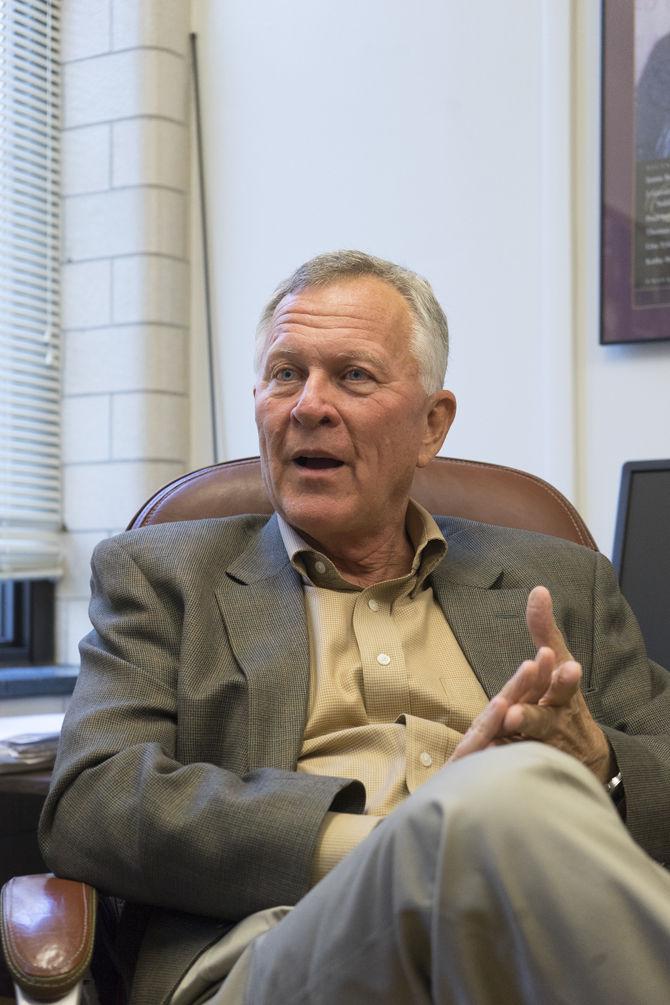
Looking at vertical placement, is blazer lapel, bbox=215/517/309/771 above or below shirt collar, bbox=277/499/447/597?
below

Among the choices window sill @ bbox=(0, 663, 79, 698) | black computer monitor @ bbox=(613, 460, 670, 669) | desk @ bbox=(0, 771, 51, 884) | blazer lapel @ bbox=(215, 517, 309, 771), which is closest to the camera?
blazer lapel @ bbox=(215, 517, 309, 771)

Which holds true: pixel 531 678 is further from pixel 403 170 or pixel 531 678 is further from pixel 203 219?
pixel 203 219

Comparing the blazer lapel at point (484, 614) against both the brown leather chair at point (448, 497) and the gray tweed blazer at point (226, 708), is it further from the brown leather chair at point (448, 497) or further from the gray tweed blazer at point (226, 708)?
the brown leather chair at point (448, 497)

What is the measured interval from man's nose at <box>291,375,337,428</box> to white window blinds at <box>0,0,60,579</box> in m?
1.44

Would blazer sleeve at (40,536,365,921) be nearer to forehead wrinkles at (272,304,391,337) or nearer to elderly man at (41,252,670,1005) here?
elderly man at (41,252,670,1005)

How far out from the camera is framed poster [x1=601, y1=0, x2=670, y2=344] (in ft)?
8.30

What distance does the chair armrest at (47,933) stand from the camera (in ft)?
3.92

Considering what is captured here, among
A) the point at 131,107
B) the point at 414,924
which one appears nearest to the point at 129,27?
the point at 131,107

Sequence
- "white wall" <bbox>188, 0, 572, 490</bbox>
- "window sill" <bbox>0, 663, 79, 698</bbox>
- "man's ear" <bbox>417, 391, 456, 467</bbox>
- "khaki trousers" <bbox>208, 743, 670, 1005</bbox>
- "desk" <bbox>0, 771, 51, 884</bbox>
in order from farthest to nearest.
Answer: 1. "window sill" <bbox>0, 663, 79, 698</bbox>
2. "white wall" <bbox>188, 0, 572, 490</bbox>
3. "desk" <bbox>0, 771, 51, 884</bbox>
4. "man's ear" <bbox>417, 391, 456, 467</bbox>
5. "khaki trousers" <bbox>208, 743, 670, 1005</bbox>

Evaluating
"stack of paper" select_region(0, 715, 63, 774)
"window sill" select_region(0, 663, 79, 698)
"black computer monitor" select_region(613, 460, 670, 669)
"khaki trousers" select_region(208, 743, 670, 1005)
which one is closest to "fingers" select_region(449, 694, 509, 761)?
"khaki trousers" select_region(208, 743, 670, 1005)

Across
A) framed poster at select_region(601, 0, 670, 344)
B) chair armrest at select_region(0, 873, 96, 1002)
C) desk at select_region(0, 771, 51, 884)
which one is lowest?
desk at select_region(0, 771, 51, 884)

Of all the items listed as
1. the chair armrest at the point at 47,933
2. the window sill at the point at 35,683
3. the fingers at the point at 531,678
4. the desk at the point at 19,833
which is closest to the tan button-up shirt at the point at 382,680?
the fingers at the point at 531,678

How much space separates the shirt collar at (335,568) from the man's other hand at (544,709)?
317 millimetres

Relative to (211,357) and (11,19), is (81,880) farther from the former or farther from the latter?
(11,19)
